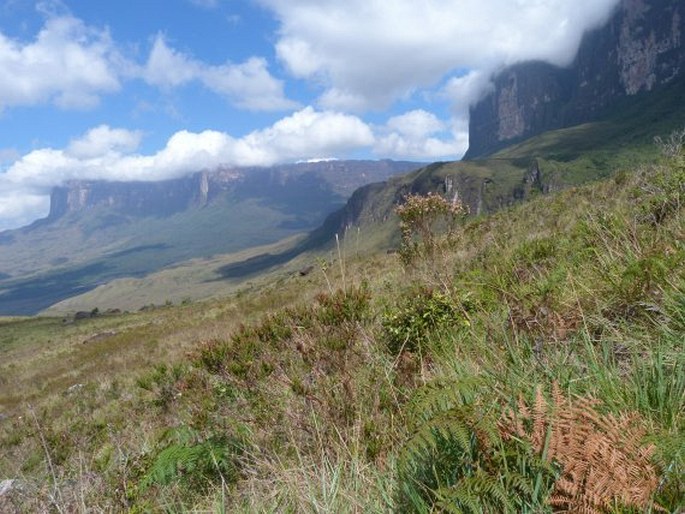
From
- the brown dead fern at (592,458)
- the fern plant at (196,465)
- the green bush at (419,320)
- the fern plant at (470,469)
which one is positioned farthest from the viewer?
the green bush at (419,320)

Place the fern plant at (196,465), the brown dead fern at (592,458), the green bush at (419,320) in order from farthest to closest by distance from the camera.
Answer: the green bush at (419,320) → the fern plant at (196,465) → the brown dead fern at (592,458)

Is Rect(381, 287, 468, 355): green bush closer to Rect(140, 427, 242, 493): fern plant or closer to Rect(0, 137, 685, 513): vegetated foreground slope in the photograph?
Rect(0, 137, 685, 513): vegetated foreground slope

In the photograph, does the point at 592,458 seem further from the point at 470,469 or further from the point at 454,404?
the point at 454,404

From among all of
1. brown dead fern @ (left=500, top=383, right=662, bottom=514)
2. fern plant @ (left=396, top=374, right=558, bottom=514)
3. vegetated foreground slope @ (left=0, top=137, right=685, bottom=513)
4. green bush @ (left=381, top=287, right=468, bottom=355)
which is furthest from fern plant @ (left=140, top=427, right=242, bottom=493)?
brown dead fern @ (left=500, top=383, right=662, bottom=514)

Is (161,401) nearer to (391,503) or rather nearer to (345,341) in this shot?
(345,341)

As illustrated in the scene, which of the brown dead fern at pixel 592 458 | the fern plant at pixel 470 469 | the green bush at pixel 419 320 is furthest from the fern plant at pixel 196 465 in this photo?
the brown dead fern at pixel 592 458

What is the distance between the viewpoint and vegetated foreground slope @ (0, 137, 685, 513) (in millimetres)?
1648

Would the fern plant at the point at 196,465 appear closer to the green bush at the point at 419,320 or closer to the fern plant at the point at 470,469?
the fern plant at the point at 470,469

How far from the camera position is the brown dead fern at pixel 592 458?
4.89 ft

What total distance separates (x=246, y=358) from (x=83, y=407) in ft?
28.5

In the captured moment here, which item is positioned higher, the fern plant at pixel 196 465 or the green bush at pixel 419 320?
the green bush at pixel 419 320

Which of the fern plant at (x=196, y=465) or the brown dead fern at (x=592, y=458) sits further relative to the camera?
the fern plant at (x=196, y=465)

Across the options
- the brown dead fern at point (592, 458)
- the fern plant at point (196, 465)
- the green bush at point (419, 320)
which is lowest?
the fern plant at point (196, 465)

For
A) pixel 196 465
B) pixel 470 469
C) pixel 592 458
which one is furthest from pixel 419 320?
pixel 592 458
